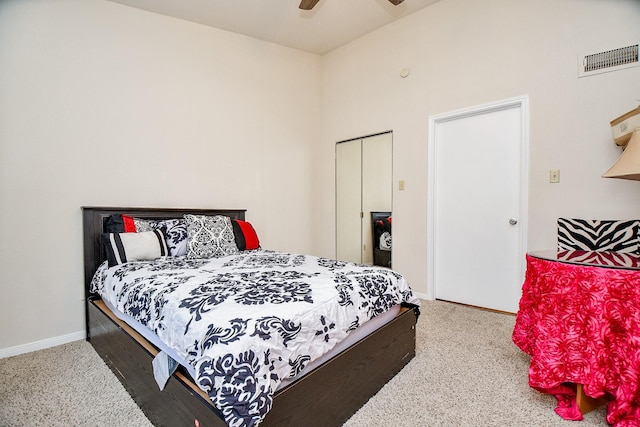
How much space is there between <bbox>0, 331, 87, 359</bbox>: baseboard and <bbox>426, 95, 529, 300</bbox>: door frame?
10.5 ft

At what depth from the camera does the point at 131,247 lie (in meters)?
2.22

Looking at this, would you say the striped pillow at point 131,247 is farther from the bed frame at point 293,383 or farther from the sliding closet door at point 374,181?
the sliding closet door at point 374,181

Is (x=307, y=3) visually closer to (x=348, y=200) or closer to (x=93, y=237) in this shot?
(x=348, y=200)

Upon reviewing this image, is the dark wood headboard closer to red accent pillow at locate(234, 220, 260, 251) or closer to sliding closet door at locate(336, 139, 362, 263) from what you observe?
red accent pillow at locate(234, 220, 260, 251)

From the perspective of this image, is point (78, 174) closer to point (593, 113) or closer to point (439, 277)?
point (439, 277)

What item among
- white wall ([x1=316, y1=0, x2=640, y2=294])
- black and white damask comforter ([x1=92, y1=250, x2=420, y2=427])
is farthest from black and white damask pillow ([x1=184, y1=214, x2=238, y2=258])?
white wall ([x1=316, y1=0, x2=640, y2=294])

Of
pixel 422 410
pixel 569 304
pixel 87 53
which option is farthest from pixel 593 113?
pixel 87 53

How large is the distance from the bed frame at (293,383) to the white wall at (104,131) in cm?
52

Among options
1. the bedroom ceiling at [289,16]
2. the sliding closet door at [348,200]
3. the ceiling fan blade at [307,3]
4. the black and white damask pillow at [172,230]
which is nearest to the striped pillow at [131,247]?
the black and white damask pillow at [172,230]

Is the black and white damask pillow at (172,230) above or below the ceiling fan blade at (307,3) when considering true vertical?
below

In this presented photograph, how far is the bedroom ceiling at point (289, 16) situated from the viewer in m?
2.86

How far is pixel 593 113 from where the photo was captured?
234cm

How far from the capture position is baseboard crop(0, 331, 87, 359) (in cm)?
217

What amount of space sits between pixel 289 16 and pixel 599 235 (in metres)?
3.39
